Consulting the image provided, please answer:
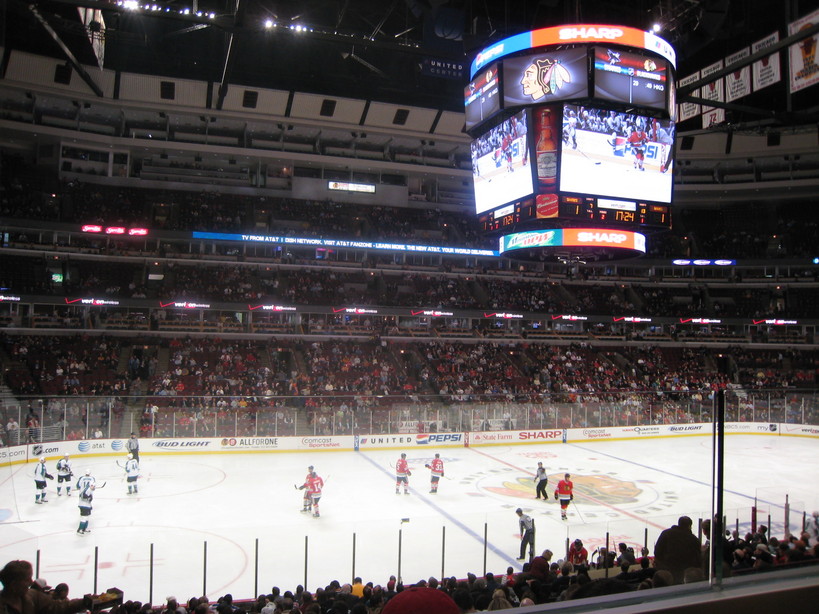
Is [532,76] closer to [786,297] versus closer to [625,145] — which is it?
[625,145]

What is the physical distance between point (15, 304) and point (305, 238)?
53.6 feet

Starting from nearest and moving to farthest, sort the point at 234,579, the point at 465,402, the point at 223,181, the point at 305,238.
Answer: the point at 234,579 → the point at 465,402 → the point at 305,238 → the point at 223,181

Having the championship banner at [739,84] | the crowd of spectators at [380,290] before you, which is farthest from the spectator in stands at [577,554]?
the crowd of spectators at [380,290]

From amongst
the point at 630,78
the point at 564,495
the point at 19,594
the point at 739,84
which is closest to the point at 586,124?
the point at 630,78

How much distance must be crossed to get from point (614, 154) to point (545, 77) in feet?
7.84

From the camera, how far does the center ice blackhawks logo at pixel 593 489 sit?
57.5 feet

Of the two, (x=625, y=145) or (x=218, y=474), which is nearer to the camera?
(x=625, y=145)

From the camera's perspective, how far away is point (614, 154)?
1409 cm

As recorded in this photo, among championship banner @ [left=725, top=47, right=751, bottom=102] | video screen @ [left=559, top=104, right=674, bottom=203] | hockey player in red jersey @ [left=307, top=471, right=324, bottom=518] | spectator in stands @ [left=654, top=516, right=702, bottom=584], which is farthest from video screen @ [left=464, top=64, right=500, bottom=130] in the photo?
spectator in stands @ [left=654, top=516, right=702, bottom=584]

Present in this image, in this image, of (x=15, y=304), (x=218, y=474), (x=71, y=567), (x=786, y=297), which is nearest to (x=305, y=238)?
(x=15, y=304)

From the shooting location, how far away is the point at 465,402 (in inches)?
1011

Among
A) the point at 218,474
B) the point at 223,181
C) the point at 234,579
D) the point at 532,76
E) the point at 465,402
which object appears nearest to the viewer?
the point at 234,579

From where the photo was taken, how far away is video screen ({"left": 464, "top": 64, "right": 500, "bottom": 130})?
47.9ft

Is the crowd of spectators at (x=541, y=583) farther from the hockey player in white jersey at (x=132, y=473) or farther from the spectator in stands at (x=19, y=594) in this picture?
the hockey player in white jersey at (x=132, y=473)
